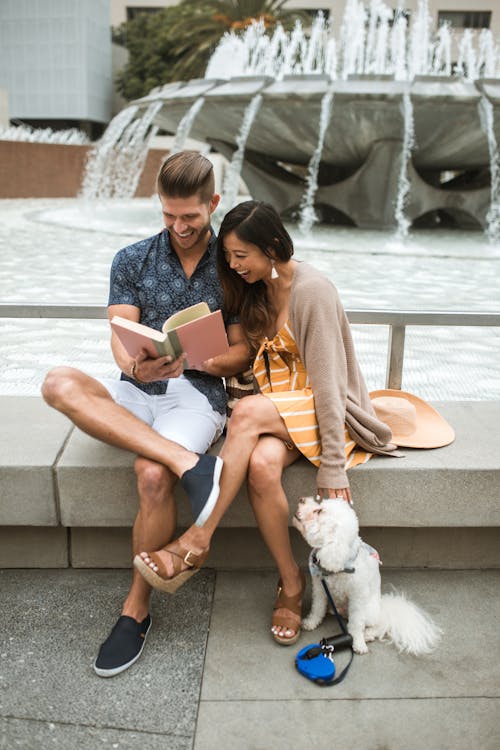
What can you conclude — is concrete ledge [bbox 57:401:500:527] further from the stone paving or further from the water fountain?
the water fountain

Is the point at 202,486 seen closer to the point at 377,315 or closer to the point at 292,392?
the point at 292,392

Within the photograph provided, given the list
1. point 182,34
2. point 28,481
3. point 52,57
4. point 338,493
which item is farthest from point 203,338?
point 52,57

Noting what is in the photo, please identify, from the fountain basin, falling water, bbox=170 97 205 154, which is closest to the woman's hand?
the fountain basin

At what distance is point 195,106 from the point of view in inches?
475

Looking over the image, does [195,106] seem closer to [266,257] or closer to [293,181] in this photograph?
→ [293,181]

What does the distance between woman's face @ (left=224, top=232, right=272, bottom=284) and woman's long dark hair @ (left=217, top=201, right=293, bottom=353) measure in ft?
0.06

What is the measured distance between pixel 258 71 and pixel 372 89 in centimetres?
576

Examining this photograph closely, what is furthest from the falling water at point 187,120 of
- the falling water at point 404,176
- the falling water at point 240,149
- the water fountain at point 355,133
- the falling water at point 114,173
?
the falling water at point 114,173

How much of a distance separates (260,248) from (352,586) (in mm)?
1291

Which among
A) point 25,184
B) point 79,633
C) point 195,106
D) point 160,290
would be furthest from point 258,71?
point 79,633

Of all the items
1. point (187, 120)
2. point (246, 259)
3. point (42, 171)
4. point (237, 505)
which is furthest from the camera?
point (42, 171)

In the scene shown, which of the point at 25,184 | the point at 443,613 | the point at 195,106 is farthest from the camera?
the point at 25,184

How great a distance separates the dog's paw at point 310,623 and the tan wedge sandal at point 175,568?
49 centimetres

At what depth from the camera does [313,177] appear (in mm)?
14703
